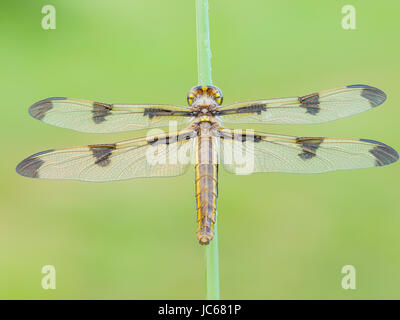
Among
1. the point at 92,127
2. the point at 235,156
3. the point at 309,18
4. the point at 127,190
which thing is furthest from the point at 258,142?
the point at 309,18

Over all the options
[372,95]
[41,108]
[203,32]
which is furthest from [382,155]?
[41,108]

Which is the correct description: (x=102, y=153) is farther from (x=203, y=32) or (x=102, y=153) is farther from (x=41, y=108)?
(x=203, y=32)

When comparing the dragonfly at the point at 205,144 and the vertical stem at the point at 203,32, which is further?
the dragonfly at the point at 205,144

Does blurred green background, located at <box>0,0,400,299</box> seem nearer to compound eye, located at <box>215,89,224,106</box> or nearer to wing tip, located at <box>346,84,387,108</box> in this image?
compound eye, located at <box>215,89,224,106</box>

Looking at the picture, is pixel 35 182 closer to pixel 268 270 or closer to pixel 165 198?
pixel 165 198

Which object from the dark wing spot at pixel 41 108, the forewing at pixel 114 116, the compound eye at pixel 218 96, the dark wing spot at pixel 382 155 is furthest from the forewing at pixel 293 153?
the dark wing spot at pixel 41 108

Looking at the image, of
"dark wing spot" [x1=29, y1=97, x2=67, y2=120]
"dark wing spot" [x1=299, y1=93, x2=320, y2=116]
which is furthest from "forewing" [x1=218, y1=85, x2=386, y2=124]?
"dark wing spot" [x1=29, y1=97, x2=67, y2=120]

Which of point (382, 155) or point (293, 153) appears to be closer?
point (382, 155)

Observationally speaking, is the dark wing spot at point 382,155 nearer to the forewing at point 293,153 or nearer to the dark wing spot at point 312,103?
the forewing at point 293,153
